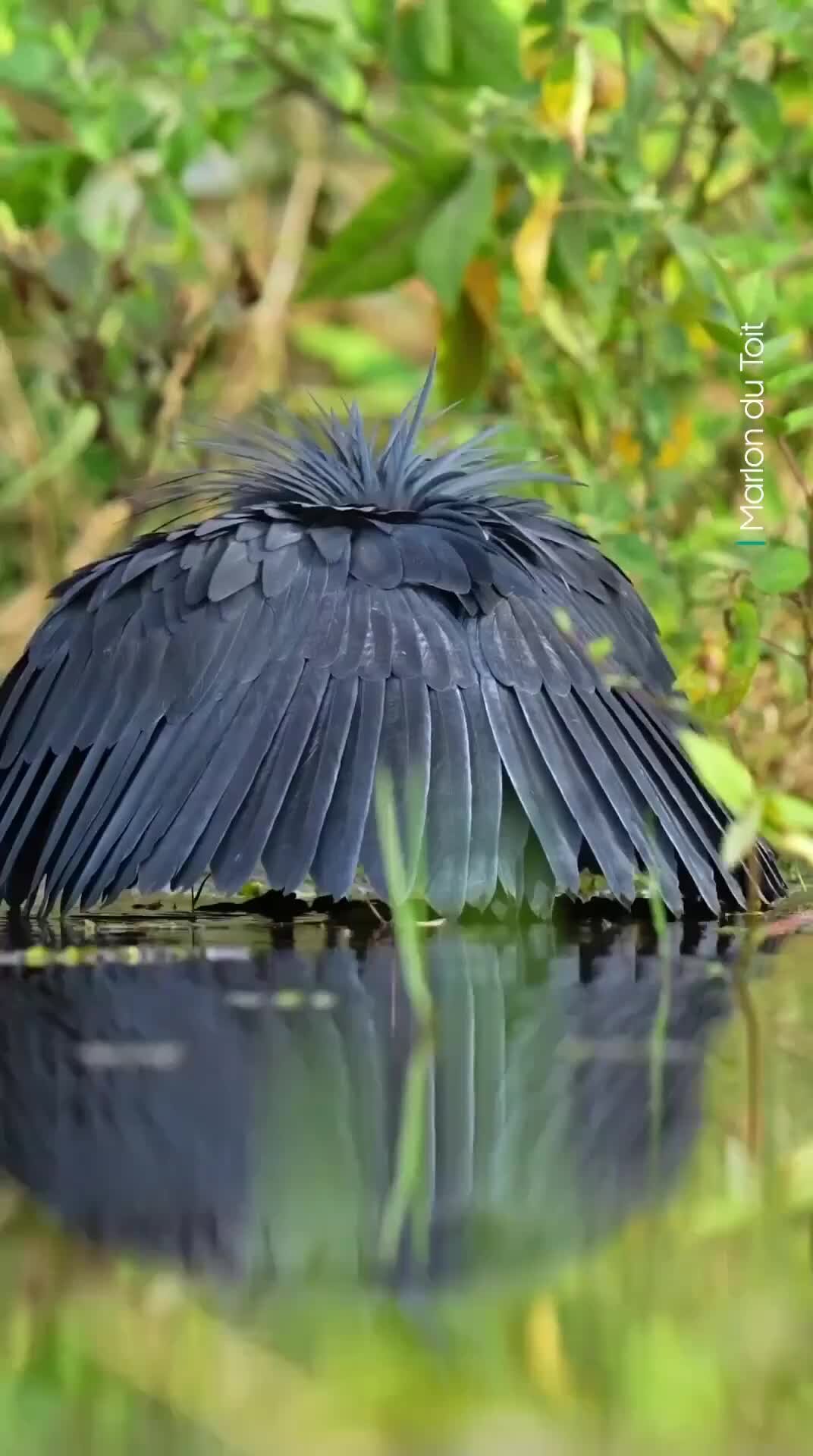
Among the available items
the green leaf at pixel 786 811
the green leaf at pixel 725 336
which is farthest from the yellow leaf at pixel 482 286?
the green leaf at pixel 786 811

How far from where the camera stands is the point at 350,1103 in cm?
93

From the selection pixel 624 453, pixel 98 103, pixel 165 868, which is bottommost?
pixel 165 868

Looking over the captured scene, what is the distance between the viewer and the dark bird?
146 centimetres

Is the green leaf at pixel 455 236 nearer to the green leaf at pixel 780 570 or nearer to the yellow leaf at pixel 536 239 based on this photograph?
the yellow leaf at pixel 536 239

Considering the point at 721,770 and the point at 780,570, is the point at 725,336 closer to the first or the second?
the point at 780,570

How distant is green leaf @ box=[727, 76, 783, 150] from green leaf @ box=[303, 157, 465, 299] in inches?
17.2

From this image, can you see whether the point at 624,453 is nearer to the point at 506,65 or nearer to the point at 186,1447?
the point at 506,65

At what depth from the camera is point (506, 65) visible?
6.89 feet

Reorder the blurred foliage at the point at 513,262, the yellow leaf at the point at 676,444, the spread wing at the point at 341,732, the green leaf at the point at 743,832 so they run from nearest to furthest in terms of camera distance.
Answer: the green leaf at the point at 743,832
the spread wing at the point at 341,732
the blurred foliage at the point at 513,262
the yellow leaf at the point at 676,444

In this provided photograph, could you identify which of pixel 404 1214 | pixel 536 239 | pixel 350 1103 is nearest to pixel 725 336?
pixel 536 239

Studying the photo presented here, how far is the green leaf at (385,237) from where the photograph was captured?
2244 mm

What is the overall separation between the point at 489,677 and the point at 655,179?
5.20 feet

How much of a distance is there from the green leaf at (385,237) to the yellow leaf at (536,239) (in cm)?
11

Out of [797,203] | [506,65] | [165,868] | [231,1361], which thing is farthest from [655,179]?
[231,1361]
